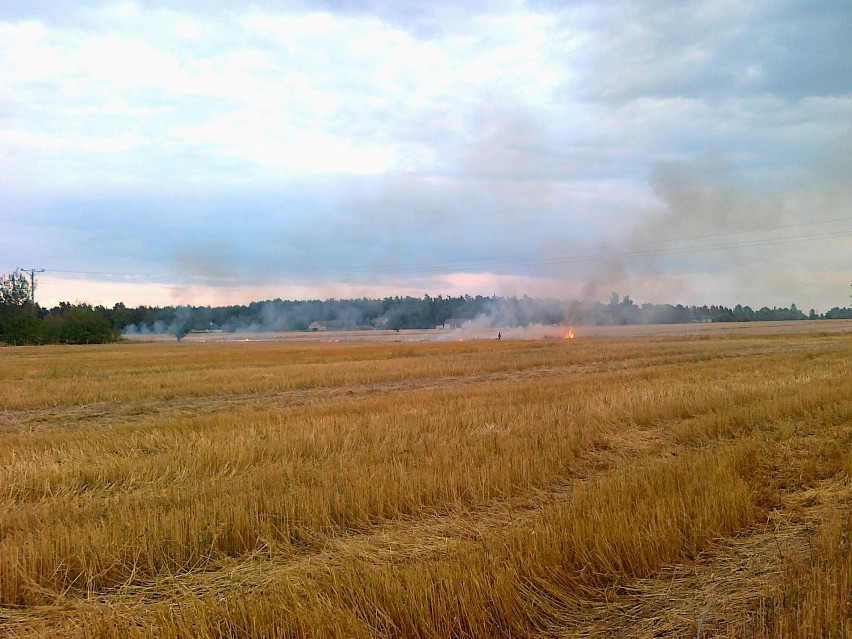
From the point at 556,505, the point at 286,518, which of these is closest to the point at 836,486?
the point at 556,505

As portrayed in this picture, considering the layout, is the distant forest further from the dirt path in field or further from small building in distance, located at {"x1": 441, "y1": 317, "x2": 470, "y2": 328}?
the dirt path in field

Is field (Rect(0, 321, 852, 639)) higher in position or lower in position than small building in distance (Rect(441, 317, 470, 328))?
lower

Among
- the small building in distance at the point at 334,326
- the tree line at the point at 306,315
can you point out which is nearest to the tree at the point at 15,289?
the tree line at the point at 306,315

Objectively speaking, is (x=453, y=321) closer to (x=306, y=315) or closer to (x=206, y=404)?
(x=306, y=315)

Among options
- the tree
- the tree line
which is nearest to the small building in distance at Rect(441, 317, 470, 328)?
the tree line

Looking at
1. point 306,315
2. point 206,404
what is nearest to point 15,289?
point 306,315

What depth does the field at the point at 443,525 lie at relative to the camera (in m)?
4.00

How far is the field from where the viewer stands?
400cm

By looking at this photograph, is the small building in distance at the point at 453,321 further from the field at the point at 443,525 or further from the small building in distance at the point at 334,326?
the field at the point at 443,525

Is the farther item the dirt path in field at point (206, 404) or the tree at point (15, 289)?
the tree at point (15, 289)

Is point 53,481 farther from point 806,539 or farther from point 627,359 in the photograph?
point 627,359

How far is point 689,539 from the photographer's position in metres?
5.26

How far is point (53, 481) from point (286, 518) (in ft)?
14.3

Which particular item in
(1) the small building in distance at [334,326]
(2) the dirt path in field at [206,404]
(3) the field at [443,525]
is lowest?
(2) the dirt path in field at [206,404]
